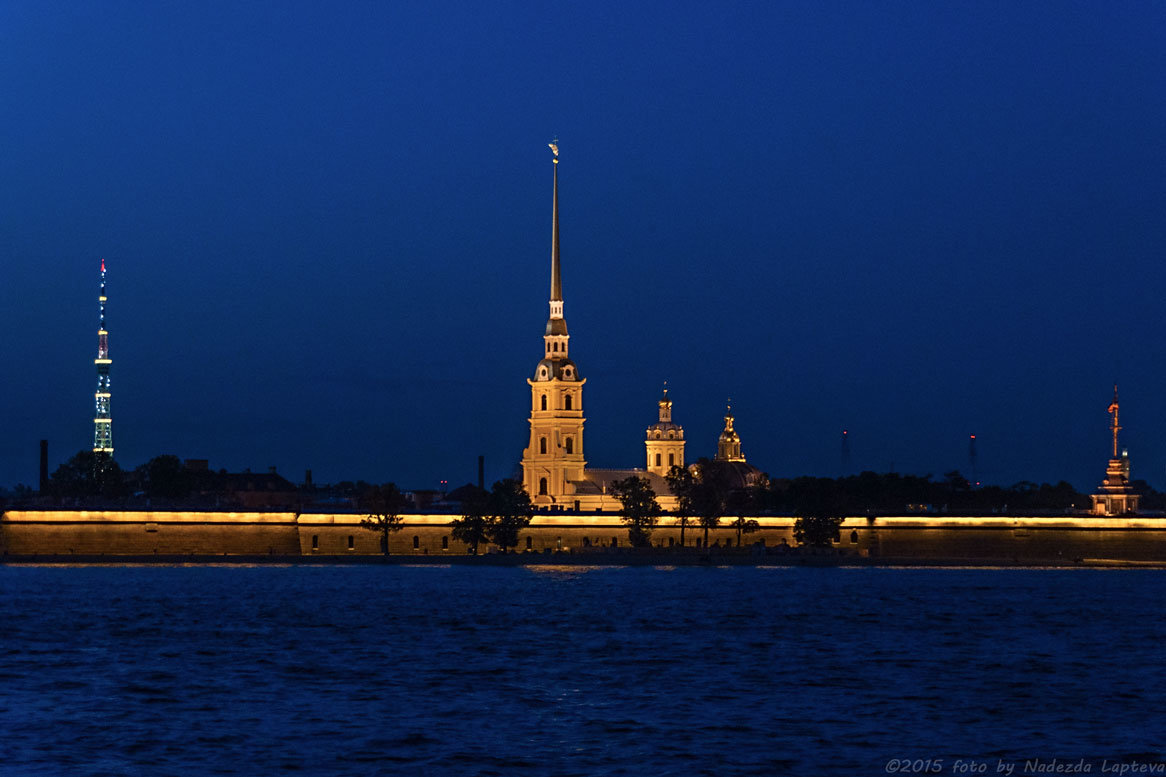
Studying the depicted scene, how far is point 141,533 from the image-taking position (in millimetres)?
139750

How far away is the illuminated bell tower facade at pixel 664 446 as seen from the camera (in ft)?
623

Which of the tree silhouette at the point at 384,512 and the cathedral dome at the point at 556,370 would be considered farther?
the cathedral dome at the point at 556,370

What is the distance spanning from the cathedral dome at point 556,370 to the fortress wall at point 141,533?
128ft

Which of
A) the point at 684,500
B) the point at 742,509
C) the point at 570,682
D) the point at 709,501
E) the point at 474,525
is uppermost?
the point at 684,500

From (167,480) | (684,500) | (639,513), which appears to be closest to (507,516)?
(639,513)

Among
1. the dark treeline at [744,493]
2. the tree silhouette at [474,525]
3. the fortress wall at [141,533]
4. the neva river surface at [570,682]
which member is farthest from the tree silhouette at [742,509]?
the neva river surface at [570,682]

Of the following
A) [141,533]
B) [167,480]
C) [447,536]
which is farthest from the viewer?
[167,480]

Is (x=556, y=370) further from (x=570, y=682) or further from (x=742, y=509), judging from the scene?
(x=570, y=682)

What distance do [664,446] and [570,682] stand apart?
137 meters

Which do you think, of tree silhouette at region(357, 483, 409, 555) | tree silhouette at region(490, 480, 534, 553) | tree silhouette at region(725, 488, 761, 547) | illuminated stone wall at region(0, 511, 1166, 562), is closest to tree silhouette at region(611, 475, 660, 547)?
illuminated stone wall at region(0, 511, 1166, 562)

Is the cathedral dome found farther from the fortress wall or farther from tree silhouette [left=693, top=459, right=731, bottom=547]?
the fortress wall

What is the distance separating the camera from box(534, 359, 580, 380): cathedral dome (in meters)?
174

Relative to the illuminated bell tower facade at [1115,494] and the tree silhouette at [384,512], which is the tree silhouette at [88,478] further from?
the illuminated bell tower facade at [1115,494]

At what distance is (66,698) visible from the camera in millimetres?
48031
